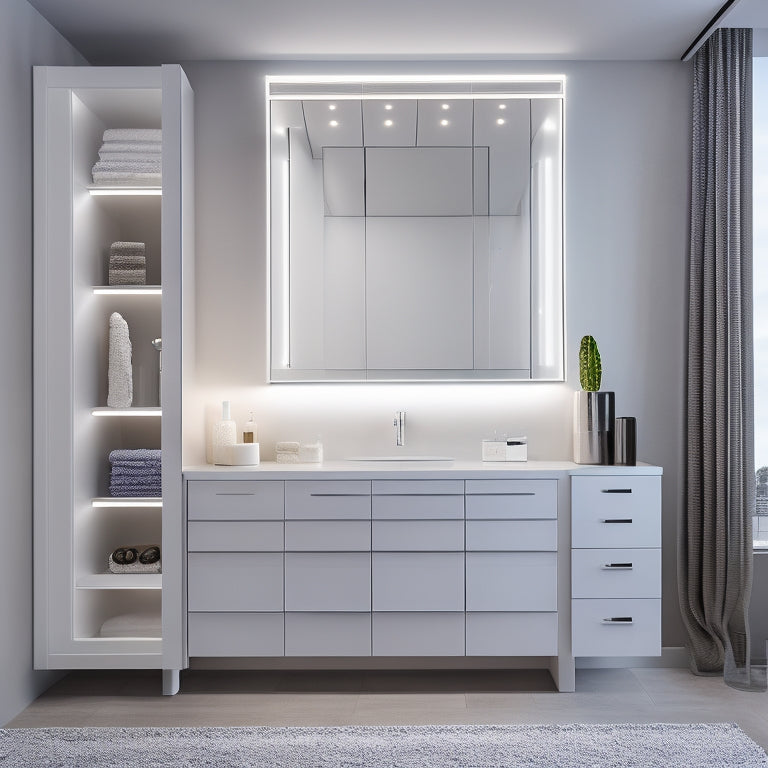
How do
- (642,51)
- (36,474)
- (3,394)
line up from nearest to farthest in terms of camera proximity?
(3,394) < (36,474) < (642,51)

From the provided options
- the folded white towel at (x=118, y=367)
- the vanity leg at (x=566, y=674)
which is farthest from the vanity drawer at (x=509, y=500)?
the folded white towel at (x=118, y=367)

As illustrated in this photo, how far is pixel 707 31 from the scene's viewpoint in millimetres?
3156

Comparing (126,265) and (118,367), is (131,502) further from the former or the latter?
(126,265)

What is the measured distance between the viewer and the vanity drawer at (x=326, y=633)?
9.73 feet

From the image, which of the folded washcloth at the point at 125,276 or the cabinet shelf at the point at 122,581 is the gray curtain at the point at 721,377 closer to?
the cabinet shelf at the point at 122,581

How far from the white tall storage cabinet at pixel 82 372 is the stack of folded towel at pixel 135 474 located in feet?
0.15

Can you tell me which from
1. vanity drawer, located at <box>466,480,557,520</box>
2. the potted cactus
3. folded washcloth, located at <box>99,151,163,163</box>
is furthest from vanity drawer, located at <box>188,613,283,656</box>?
folded washcloth, located at <box>99,151,163,163</box>

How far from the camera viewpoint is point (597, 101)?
3.45 metres

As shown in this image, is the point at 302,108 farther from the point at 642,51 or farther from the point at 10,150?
the point at 642,51

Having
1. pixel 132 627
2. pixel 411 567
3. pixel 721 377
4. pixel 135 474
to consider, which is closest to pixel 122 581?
pixel 132 627

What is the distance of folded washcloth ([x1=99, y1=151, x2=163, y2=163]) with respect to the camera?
122 inches

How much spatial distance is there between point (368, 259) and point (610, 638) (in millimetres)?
1902

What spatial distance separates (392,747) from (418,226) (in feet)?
7.00

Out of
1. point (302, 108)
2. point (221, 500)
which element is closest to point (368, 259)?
point (302, 108)
